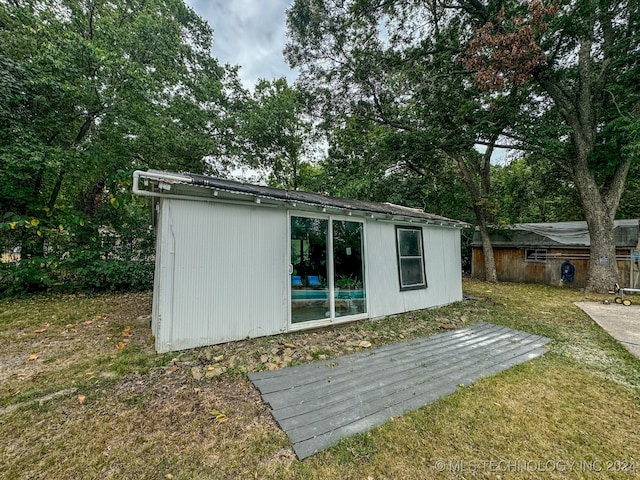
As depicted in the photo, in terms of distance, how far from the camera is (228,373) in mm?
2883

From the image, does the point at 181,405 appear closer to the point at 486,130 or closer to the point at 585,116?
the point at 486,130

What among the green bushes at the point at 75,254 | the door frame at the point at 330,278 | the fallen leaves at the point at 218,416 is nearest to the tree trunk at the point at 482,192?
the door frame at the point at 330,278

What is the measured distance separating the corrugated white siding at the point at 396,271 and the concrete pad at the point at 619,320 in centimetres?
262

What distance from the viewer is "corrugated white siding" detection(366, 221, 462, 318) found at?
5098 millimetres

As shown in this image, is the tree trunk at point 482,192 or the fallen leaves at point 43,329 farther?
the tree trunk at point 482,192

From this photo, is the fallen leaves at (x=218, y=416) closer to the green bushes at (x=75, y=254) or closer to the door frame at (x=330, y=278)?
the door frame at (x=330, y=278)

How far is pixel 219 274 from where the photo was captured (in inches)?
140

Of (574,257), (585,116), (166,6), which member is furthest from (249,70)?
(574,257)

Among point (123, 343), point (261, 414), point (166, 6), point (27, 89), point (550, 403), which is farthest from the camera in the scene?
point (166, 6)

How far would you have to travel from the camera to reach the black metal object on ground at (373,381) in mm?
2111

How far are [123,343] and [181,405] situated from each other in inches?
84.4

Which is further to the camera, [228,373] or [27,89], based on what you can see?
[27,89]

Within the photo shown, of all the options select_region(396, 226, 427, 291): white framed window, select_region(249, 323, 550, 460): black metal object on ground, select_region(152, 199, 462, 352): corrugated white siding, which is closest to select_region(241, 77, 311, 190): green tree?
select_region(396, 226, 427, 291): white framed window

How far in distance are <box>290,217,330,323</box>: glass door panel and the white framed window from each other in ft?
6.22
